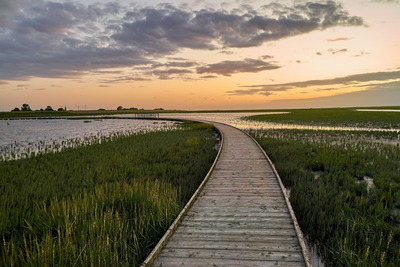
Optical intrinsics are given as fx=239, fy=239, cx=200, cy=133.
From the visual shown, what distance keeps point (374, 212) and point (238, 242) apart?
163 inches

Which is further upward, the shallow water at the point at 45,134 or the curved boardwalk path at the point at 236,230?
the shallow water at the point at 45,134

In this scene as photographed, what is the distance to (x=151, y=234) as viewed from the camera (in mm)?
4895

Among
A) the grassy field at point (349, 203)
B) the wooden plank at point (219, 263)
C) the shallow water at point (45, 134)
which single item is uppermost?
the shallow water at point (45, 134)

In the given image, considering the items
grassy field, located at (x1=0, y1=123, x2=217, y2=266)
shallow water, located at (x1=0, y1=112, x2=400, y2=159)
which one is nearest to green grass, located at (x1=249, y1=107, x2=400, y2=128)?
shallow water, located at (x1=0, y1=112, x2=400, y2=159)

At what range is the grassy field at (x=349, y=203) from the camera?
4410mm

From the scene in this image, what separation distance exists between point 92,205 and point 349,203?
6465 mm

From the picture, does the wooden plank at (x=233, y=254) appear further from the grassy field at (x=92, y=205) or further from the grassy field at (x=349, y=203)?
the grassy field at (x=349, y=203)

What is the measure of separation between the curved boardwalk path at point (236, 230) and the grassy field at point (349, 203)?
0.84 m

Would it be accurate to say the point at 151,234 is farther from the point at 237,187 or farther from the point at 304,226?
the point at 304,226

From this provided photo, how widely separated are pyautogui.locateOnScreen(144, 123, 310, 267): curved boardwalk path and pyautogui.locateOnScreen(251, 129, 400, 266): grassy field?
2.77 feet

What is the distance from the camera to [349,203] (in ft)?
20.8

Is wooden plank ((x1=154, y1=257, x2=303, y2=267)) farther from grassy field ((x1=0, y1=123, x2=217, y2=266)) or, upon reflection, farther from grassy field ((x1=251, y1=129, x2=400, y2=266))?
grassy field ((x1=251, y1=129, x2=400, y2=266))

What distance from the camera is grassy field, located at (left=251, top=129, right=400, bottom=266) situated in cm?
441

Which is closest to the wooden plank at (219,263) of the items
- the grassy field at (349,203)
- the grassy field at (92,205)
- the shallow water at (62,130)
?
the grassy field at (92,205)
